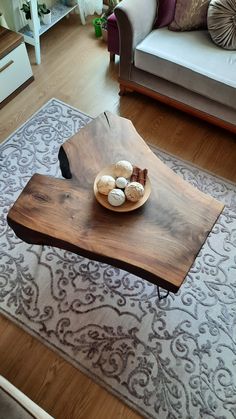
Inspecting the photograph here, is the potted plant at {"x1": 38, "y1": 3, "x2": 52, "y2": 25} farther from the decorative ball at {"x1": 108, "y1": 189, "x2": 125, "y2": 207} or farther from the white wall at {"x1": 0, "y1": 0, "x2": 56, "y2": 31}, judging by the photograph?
the decorative ball at {"x1": 108, "y1": 189, "x2": 125, "y2": 207}

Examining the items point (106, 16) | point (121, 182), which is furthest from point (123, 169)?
point (106, 16)

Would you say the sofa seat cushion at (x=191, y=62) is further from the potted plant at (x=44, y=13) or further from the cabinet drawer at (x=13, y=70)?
the potted plant at (x=44, y=13)

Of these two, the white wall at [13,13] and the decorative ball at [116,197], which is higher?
the white wall at [13,13]

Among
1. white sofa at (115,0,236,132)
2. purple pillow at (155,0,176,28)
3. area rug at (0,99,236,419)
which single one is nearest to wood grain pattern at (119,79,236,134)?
white sofa at (115,0,236,132)

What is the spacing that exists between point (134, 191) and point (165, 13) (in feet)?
4.58

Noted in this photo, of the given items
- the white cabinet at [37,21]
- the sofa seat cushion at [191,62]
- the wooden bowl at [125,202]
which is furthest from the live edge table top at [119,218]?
the white cabinet at [37,21]

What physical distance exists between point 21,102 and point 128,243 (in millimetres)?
1554

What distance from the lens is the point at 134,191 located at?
1.54m

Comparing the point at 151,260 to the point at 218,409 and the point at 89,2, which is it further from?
the point at 89,2

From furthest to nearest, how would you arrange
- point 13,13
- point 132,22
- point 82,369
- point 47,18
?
1. point 47,18
2. point 13,13
3. point 132,22
4. point 82,369

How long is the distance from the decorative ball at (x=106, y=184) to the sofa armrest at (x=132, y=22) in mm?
1082

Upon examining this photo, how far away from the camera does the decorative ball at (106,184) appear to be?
1.56 m

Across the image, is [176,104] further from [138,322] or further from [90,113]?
[138,322]

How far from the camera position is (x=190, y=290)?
188 centimetres
